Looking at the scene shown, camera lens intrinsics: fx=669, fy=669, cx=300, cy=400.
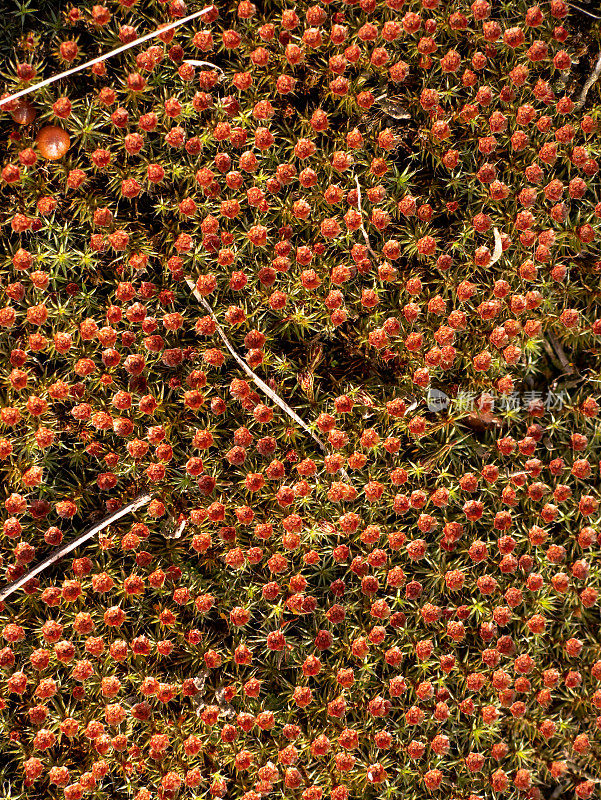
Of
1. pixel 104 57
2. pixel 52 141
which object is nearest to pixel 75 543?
pixel 52 141

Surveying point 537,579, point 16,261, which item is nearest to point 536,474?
point 537,579

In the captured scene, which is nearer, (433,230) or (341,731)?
(341,731)

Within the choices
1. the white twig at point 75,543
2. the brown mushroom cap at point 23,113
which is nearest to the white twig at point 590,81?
the brown mushroom cap at point 23,113

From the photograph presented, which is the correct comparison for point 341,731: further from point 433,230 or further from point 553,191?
point 553,191

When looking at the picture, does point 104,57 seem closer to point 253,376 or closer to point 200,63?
point 200,63

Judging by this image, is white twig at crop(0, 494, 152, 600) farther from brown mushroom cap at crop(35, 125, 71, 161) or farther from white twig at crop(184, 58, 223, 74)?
white twig at crop(184, 58, 223, 74)

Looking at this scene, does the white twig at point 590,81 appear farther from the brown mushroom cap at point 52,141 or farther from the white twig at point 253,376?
the brown mushroom cap at point 52,141
